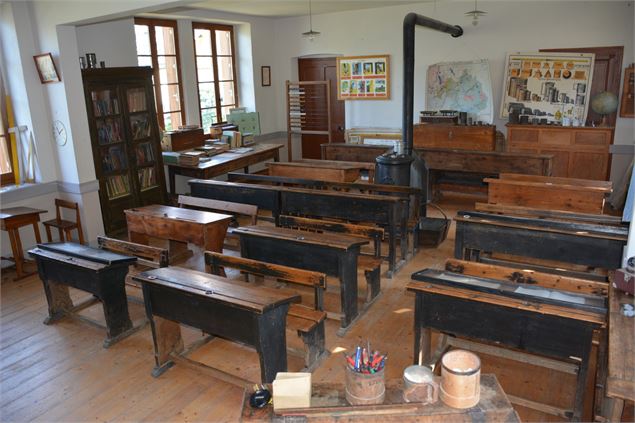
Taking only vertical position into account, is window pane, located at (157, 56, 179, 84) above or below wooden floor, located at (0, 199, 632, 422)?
above

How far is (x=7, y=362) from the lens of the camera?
3545 millimetres

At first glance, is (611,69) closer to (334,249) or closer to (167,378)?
(334,249)

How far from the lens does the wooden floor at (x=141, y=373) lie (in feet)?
9.73

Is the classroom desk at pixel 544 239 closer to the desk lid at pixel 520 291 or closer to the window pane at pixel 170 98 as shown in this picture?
the desk lid at pixel 520 291

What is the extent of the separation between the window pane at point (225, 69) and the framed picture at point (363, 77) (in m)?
1.93

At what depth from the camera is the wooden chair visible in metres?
5.46

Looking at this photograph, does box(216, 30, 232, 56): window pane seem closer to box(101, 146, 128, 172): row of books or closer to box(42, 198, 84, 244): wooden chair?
box(101, 146, 128, 172): row of books

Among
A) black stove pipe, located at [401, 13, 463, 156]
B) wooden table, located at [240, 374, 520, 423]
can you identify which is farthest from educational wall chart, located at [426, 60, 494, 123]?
wooden table, located at [240, 374, 520, 423]

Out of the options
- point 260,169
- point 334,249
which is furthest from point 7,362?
point 260,169

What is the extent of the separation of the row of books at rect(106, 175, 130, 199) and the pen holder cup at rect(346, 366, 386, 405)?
5.14 metres

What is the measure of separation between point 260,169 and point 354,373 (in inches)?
301

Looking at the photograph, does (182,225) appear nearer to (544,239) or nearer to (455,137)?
(544,239)

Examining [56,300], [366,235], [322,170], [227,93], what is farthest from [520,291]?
[227,93]

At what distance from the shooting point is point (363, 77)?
8734mm
